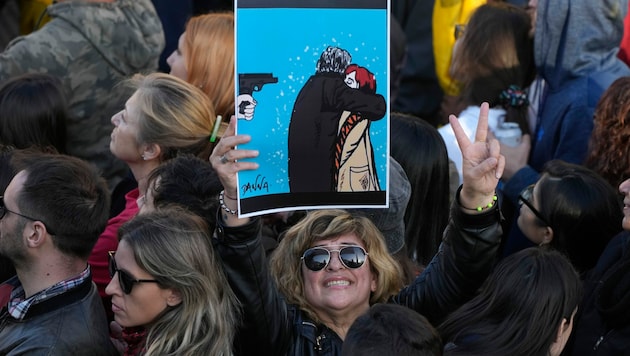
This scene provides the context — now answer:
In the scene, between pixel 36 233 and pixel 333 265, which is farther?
pixel 36 233

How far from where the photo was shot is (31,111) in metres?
4.82

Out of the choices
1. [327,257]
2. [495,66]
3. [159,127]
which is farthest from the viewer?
[495,66]

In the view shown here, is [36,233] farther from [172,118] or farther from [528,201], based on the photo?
[528,201]

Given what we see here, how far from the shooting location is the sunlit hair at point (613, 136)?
172 inches

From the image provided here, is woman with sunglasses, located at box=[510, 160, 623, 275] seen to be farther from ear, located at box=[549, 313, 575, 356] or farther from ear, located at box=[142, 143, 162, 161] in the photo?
ear, located at box=[142, 143, 162, 161]

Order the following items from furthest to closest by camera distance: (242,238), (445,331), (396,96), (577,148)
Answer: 1. (396,96)
2. (577,148)
3. (445,331)
4. (242,238)

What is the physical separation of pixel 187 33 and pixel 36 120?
0.92 meters

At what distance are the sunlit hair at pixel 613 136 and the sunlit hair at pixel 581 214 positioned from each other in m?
0.24

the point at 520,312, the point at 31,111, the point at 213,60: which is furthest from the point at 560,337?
the point at 31,111

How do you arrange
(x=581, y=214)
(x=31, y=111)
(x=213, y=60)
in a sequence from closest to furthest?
(x=581, y=214)
(x=31, y=111)
(x=213, y=60)

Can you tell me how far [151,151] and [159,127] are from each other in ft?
0.38

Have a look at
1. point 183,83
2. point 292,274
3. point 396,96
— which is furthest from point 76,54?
point 396,96

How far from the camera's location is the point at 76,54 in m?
5.39

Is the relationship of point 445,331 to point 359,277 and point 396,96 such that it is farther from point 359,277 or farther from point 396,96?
point 396,96
